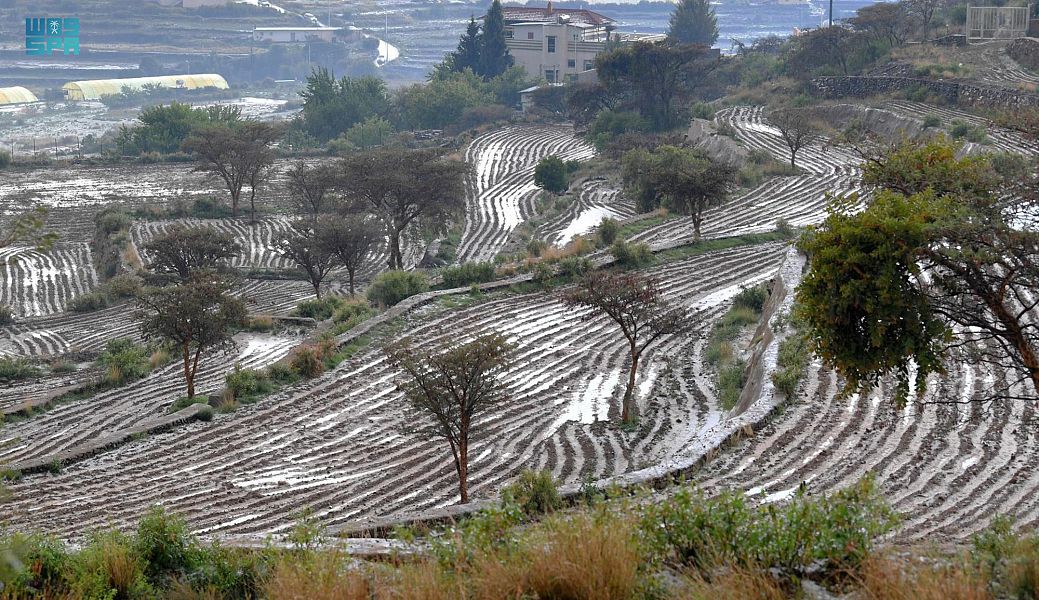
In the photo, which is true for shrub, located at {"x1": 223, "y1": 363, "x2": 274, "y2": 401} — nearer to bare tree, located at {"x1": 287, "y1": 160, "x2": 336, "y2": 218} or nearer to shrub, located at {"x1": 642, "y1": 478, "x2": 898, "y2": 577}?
shrub, located at {"x1": 642, "y1": 478, "x2": 898, "y2": 577}

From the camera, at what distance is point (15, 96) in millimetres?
142375

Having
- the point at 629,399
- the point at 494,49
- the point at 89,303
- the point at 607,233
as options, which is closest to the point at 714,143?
the point at 607,233

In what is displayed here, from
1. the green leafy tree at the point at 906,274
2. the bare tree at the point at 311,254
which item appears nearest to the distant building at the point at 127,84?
the bare tree at the point at 311,254

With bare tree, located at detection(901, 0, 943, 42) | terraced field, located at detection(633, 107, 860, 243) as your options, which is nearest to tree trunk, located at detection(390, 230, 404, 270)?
terraced field, located at detection(633, 107, 860, 243)

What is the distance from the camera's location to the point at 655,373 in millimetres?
20328

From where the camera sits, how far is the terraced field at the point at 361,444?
45.2ft

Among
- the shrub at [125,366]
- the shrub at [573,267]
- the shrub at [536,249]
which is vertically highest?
the shrub at [573,267]

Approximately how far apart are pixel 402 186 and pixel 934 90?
26612 mm

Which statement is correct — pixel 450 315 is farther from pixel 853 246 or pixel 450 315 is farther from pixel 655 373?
pixel 853 246

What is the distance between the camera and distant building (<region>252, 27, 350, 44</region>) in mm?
192500

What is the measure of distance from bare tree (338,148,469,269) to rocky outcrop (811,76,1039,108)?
19.2 metres

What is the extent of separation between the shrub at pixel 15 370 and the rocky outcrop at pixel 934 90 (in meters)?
30.2

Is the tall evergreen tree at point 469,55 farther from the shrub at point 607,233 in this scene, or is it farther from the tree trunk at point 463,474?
the tree trunk at point 463,474

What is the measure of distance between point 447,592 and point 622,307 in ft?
39.1
